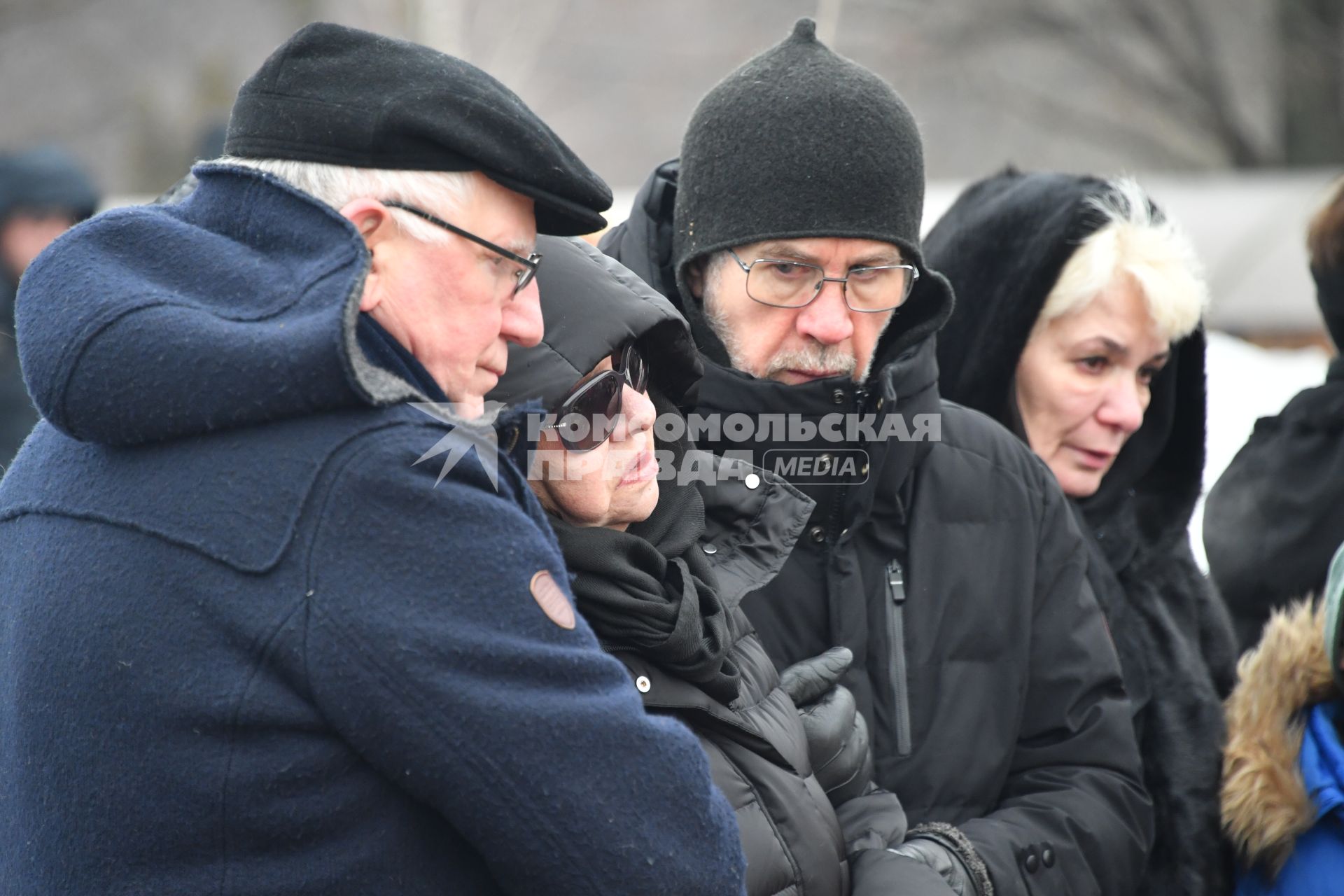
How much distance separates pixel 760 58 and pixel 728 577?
103 centimetres

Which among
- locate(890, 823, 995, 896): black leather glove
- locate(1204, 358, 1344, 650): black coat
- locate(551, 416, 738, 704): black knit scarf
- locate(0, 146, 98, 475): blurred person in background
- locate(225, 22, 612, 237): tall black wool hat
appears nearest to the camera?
locate(225, 22, 612, 237): tall black wool hat

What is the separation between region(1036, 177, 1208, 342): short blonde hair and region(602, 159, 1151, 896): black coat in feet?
1.93

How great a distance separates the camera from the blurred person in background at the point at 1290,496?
9.67ft

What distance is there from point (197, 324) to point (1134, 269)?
2.17 meters

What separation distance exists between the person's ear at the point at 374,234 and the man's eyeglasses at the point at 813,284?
106 cm

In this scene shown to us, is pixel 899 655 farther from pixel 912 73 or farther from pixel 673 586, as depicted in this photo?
pixel 912 73

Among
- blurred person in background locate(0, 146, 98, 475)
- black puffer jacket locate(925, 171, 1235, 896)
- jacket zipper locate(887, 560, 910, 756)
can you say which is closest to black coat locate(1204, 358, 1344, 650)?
black puffer jacket locate(925, 171, 1235, 896)

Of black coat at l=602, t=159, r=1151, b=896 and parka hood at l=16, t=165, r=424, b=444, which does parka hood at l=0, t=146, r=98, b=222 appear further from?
parka hood at l=16, t=165, r=424, b=444

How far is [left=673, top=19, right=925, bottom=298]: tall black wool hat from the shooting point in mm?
2283

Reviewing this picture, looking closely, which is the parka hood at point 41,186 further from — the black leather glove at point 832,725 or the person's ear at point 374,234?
the person's ear at point 374,234

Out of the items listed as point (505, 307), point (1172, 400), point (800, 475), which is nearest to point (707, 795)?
point (505, 307)

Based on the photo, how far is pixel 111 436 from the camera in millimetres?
1210

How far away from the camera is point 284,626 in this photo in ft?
3.77

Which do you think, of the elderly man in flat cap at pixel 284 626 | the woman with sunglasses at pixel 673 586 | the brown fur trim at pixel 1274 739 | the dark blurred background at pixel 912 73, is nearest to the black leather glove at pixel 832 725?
the woman with sunglasses at pixel 673 586
